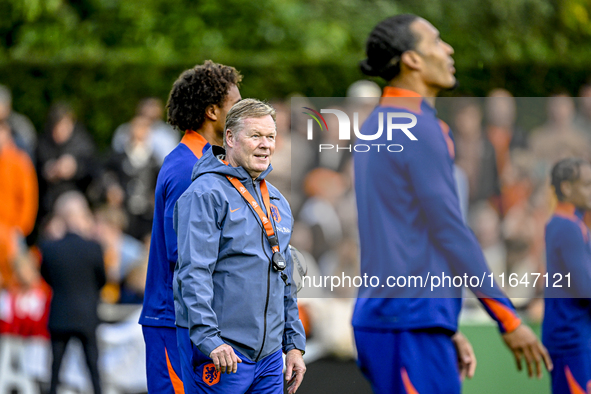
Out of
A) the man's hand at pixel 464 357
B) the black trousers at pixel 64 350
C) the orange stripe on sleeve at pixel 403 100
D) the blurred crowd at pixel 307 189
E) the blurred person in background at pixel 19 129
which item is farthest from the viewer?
the blurred person in background at pixel 19 129

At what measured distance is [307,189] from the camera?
542 centimetres

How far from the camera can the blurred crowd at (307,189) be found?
5.13m

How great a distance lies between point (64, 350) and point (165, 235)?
12.9 feet

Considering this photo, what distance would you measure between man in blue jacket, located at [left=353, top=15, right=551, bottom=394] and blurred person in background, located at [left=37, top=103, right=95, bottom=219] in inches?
232

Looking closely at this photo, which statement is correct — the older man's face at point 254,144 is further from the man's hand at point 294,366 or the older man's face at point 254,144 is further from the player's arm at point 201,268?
the man's hand at point 294,366

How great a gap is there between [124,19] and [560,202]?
9.19 m

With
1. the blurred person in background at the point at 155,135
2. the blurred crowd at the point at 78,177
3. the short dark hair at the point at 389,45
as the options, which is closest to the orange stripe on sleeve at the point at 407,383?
the short dark hair at the point at 389,45

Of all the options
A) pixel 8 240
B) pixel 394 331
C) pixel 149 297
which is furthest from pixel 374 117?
pixel 8 240

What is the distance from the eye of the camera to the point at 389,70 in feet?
12.7

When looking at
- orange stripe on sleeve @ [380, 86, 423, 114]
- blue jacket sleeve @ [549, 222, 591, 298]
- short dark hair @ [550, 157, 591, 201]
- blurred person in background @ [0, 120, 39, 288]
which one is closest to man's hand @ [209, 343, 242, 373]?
orange stripe on sleeve @ [380, 86, 423, 114]

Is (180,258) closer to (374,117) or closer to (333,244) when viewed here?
(374,117)

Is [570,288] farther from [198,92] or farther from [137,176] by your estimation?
[137,176]

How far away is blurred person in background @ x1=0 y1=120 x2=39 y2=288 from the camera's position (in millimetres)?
8898

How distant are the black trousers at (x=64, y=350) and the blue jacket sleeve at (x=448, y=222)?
446 cm
